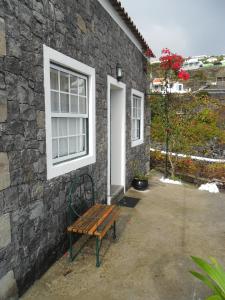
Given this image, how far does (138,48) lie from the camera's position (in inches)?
273

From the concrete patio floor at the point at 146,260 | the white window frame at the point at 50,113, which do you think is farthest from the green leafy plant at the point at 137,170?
the white window frame at the point at 50,113

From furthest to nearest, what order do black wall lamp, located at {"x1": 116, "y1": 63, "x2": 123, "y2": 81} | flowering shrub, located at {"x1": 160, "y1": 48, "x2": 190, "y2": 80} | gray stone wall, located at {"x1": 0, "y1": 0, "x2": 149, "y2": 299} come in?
flowering shrub, located at {"x1": 160, "y1": 48, "x2": 190, "y2": 80}, black wall lamp, located at {"x1": 116, "y1": 63, "x2": 123, "y2": 81}, gray stone wall, located at {"x1": 0, "y1": 0, "x2": 149, "y2": 299}

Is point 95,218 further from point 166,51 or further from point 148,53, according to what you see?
point 148,53

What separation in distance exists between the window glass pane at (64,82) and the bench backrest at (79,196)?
1.27 m

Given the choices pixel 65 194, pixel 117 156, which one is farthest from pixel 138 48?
pixel 65 194

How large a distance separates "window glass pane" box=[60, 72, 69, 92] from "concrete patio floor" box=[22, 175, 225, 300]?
7.43 feet

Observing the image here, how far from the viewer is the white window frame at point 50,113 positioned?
282 centimetres

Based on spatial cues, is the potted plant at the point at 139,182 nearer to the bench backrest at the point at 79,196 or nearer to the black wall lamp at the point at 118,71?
the bench backrest at the point at 79,196

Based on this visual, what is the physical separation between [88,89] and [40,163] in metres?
1.76

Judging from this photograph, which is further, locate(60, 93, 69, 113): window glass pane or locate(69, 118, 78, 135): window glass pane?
locate(69, 118, 78, 135): window glass pane

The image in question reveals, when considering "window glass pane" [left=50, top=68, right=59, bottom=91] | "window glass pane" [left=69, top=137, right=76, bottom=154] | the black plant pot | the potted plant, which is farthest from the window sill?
"window glass pane" [left=50, top=68, right=59, bottom=91]

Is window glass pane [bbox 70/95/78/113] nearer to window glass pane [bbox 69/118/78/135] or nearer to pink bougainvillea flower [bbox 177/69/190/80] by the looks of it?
window glass pane [bbox 69/118/78/135]

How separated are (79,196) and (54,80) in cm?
171

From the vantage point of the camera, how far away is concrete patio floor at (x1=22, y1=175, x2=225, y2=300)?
259 centimetres
